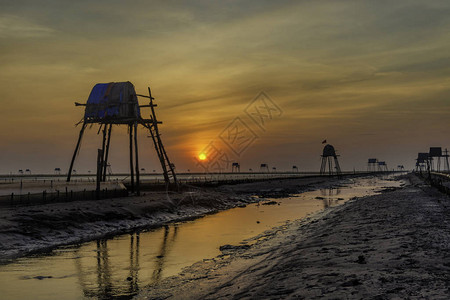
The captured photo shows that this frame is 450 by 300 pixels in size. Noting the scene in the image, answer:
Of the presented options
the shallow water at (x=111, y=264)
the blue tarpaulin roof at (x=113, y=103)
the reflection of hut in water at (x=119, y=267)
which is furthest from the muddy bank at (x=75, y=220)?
the blue tarpaulin roof at (x=113, y=103)

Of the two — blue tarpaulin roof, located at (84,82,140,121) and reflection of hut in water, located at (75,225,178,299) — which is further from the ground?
blue tarpaulin roof, located at (84,82,140,121)

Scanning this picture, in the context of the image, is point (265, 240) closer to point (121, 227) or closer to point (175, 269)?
point (175, 269)

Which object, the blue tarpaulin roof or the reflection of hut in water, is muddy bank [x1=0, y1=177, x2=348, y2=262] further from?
the blue tarpaulin roof

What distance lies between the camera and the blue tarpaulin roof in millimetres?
46844

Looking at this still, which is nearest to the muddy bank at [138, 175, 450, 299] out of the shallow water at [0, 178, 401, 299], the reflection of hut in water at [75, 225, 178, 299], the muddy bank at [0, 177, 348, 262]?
the reflection of hut in water at [75, 225, 178, 299]

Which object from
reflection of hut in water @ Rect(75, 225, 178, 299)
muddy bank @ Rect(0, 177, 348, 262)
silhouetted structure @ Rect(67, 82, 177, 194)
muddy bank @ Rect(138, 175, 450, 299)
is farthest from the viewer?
silhouetted structure @ Rect(67, 82, 177, 194)

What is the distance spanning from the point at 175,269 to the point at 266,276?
480 centimetres

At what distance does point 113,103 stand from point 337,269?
1600 inches

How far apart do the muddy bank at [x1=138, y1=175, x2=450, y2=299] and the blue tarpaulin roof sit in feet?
105

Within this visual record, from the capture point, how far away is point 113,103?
47.3 metres

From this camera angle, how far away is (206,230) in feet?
89.0

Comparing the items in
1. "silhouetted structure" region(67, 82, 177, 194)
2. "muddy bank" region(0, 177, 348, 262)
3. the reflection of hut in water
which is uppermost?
"silhouetted structure" region(67, 82, 177, 194)

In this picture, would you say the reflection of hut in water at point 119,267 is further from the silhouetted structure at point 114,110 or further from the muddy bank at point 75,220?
the silhouetted structure at point 114,110

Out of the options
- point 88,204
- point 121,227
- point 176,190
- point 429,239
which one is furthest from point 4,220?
point 176,190
